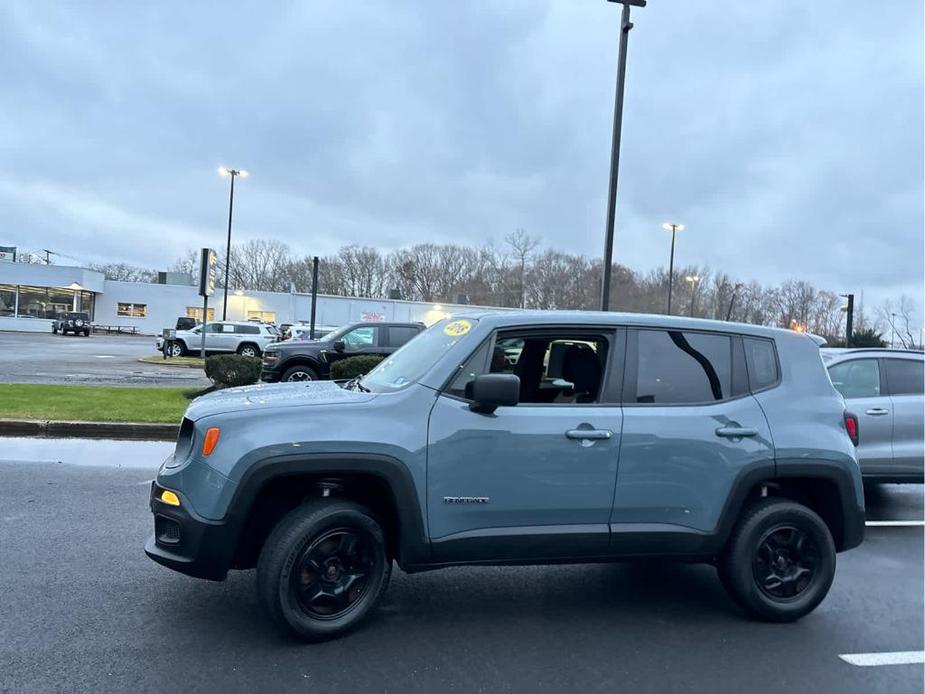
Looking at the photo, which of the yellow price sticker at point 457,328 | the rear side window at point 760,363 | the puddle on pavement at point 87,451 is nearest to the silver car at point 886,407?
the rear side window at point 760,363

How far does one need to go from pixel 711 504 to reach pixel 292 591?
2503 millimetres

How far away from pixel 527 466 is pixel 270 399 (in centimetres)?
154

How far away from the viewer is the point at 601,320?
13.7 ft

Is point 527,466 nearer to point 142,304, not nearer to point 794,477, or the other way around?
point 794,477

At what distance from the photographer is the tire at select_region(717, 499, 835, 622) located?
4.08 metres

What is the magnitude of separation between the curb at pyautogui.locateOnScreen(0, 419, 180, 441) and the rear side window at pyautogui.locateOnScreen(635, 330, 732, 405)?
766cm

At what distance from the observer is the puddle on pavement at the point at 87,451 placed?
25.8ft

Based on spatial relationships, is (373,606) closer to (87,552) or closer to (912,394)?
(87,552)

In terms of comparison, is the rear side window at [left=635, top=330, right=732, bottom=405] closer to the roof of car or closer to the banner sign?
the roof of car

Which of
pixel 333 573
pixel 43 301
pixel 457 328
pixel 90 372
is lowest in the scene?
pixel 90 372

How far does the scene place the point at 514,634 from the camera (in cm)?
380

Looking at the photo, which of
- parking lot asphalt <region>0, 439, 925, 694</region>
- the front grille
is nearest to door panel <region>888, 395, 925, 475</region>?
parking lot asphalt <region>0, 439, 925, 694</region>

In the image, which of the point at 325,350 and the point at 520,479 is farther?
the point at 325,350

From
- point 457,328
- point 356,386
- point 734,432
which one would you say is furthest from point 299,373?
point 734,432
